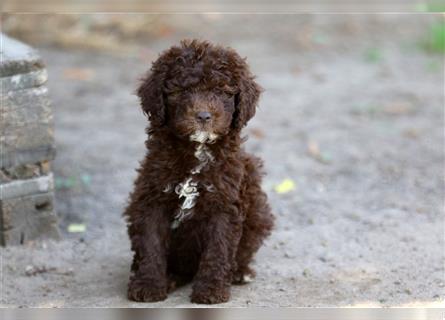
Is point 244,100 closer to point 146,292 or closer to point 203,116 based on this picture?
point 203,116

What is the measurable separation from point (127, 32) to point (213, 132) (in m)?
6.67

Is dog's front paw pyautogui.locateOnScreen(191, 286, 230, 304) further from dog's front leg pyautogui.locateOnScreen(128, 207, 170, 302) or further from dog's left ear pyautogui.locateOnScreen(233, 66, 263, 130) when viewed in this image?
dog's left ear pyautogui.locateOnScreen(233, 66, 263, 130)

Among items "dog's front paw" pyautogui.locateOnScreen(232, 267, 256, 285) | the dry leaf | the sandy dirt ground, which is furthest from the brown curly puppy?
the dry leaf

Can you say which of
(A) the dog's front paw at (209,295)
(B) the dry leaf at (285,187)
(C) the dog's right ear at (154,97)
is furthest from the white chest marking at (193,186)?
(B) the dry leaf at (285,187)

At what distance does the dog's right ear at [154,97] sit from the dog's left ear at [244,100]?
42cm

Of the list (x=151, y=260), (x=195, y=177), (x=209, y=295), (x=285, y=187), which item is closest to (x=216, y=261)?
(x=209, y=295)

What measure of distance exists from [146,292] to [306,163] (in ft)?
10.1

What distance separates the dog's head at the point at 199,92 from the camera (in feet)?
17.6

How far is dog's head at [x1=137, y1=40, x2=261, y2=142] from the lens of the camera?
5.36 meters

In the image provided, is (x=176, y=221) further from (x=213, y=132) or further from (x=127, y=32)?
(x=127, y=32)

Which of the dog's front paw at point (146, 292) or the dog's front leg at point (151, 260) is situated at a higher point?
the dog's front leg at point (151, 260)

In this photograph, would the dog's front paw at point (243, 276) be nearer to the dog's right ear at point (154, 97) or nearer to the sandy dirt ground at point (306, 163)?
the sandy dirt ground at point (306, 163)

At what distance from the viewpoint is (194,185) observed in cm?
568

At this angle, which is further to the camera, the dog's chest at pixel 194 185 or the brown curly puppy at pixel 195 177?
the dog's chest at pixel 194 185
